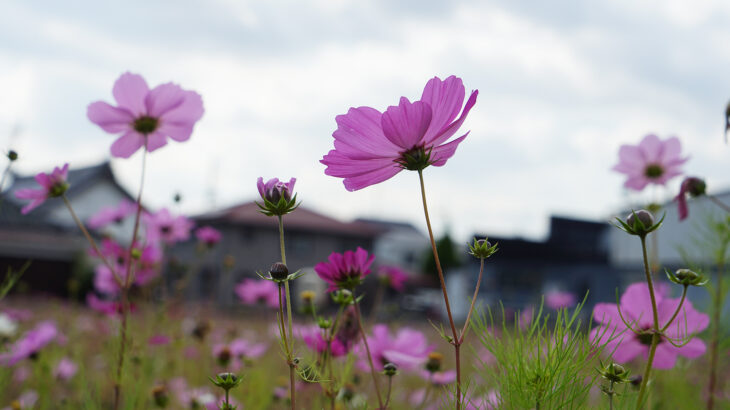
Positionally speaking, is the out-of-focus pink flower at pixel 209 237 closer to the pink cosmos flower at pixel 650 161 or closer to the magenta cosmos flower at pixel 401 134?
the pink cosmos flower at pixel 650 161

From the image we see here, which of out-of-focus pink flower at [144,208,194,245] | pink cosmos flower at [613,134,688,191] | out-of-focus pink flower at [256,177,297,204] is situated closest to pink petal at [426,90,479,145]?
out-of-focus pink flower at [256,177,297,204]

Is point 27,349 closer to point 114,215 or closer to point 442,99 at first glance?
point 114,215

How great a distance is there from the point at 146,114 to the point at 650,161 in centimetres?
98

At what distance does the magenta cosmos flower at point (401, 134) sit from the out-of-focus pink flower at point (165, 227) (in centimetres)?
126

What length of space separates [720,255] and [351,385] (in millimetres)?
711

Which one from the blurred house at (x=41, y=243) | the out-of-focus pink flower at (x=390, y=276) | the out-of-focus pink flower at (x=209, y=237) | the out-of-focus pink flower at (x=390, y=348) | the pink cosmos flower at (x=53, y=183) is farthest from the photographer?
the blurred house at (x=41, y=243)

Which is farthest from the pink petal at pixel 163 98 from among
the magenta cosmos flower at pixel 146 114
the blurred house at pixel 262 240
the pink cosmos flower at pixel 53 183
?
the blurred house at pixel 262 240

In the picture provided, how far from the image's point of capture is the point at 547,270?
1647cm

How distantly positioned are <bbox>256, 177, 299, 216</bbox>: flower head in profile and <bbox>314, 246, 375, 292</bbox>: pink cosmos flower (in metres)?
0.13

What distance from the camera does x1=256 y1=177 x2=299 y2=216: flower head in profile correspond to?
52 centimetres

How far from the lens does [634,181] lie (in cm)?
119

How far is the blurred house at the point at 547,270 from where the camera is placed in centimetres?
1584

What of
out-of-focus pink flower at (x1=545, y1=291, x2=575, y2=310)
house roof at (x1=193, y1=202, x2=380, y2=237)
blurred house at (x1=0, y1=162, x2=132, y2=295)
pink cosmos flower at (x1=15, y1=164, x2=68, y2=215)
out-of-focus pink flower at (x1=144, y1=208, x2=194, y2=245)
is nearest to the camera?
pink cosmos flower at (x1=15, y1=164, x2=68, y2=215)

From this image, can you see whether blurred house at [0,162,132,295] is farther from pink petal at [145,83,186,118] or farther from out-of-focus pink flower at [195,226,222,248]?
pink petal at [145,83,186,118]
